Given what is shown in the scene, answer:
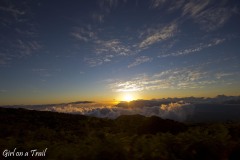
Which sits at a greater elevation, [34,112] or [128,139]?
[34,112]

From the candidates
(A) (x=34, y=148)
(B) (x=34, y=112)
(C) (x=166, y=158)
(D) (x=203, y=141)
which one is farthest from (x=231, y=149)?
(B) (x=34, y=112)

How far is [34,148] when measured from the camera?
39.7 feet

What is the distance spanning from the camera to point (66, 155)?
10211mm

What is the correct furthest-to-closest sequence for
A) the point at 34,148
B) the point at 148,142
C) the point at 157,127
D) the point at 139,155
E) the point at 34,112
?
1. the point at 34,112
2. the point at 157,127
3. the point at 34,148
4. the point at 148,142
5. the point at 139,155

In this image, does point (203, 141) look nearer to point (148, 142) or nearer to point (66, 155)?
point (148, 142)

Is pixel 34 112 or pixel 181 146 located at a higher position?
pixel 34 112

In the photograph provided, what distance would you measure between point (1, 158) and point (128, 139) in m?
5.36

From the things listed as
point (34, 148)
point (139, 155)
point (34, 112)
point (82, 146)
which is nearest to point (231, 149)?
point (139, 155)

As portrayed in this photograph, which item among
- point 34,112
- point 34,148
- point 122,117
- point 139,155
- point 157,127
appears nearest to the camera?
point 139,155

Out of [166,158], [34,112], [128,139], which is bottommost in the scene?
[166,158]

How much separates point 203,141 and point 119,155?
11.7ft

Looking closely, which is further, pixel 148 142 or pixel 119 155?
pixel 148 142

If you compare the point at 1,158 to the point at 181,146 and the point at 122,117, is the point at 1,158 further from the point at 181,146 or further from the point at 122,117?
the point at 122,117

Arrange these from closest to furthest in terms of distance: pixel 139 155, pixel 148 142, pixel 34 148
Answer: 1. pixel 139 155
2. pixel 148 142
3. pixel 34 148
